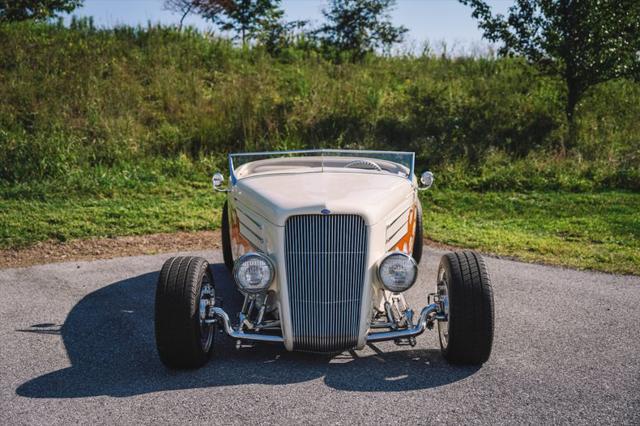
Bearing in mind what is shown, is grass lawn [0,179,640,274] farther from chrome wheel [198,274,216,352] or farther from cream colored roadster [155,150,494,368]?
chrome wheel [198,274,216,352]

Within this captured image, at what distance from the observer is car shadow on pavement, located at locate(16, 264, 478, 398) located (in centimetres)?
416

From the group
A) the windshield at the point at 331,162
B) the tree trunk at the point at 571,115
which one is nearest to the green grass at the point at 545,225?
the windshield at the point at 331,162

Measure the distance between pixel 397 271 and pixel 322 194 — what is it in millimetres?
765

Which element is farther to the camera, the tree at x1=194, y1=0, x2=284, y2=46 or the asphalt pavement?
the tree at x1=194, y1=0, x2=284, y2=46

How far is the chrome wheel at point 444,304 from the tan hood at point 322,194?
625 mm

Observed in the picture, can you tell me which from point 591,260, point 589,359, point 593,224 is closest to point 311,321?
point 589,359

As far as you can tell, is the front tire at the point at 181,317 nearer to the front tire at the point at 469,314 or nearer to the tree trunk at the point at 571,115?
the front tire at the point at 469,314

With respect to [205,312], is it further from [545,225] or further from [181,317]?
[545,225]

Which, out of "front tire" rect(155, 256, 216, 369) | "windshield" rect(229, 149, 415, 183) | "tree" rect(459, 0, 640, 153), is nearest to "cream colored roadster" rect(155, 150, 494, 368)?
"front tire" rect(155, 256, 216, 369)

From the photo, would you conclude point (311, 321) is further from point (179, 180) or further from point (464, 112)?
point (464, 112)

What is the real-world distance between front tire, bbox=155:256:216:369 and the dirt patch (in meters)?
3.77

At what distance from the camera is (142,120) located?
13805mm

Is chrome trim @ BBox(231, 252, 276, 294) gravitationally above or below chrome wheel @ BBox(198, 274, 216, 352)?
above

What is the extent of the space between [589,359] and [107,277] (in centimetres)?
485
